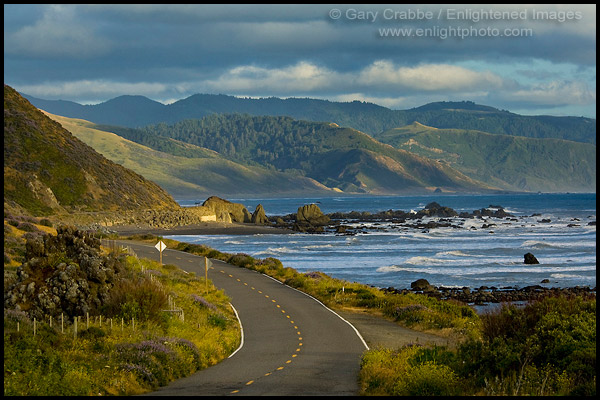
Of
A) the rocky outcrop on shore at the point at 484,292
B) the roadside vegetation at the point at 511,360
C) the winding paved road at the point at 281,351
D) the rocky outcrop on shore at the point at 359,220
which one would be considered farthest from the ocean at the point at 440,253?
the roadside vegetation at the point at 511,360

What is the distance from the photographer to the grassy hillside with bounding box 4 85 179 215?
9975 cm

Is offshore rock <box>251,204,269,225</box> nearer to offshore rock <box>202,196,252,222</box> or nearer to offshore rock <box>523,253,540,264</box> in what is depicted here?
offshore rock <box>202,196,252,222</box>

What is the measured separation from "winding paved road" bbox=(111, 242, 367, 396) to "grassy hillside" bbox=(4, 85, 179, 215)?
53.3m

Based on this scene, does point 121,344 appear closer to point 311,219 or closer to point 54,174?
point 54,174

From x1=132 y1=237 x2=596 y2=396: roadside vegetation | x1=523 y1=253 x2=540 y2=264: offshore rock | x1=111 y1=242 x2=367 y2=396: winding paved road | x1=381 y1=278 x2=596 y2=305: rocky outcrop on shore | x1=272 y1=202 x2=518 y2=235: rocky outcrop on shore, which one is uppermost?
x1=272 y1=202 x2=518 y2=235: rocky outcrop on shore

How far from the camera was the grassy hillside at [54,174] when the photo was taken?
99.8 meters

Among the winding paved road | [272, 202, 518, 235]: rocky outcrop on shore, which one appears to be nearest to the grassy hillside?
[272, 202, 518, 235]: rocky outcrop on shore

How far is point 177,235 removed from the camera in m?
111

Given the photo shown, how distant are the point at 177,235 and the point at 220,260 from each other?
47.3m

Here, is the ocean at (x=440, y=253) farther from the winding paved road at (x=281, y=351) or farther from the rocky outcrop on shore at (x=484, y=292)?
the winding paved road at (x=281, y=351)

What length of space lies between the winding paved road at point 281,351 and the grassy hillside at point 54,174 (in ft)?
175

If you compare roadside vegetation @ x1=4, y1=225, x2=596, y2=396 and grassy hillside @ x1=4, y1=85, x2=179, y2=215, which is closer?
roadside vegetation @ x1=4, y1=225, x2=596, y2=396

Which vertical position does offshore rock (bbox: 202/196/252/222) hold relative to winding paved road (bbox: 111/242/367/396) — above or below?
above

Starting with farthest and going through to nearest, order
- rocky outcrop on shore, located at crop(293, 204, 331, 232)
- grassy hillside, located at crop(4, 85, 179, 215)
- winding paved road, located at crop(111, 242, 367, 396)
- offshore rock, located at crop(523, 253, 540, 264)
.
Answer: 1. rocky outcrop on shore, located at crop(293, 204, 331, 232)
2. grassy hillside, located at crop(4, 85, 179, 215)
3. offshore rock, located at crop(523, 253, 540, 264)
4. winding paved road, located at crop(111, 242, 367, 396)
